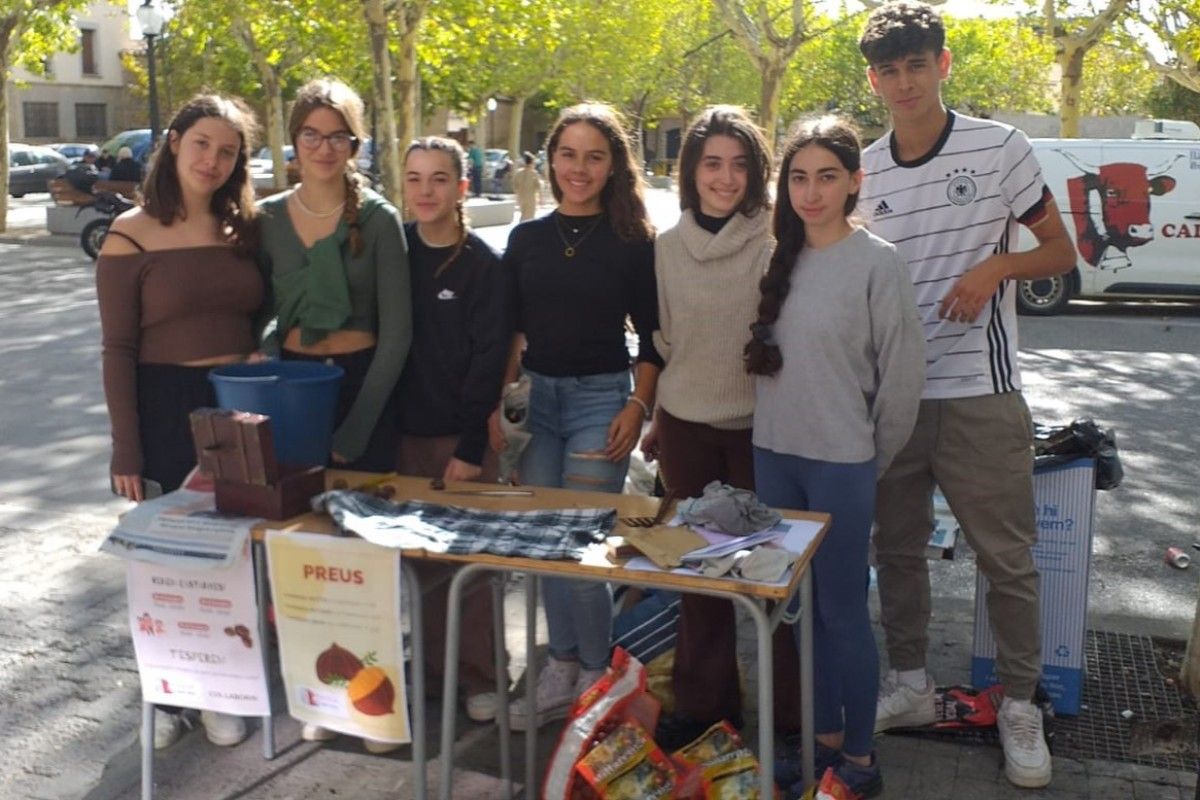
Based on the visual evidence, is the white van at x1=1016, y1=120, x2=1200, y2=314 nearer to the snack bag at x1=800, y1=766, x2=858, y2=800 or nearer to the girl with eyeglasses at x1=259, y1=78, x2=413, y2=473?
the girl with eyeglasses at x1=259, y1=78, x2=413, y2=473

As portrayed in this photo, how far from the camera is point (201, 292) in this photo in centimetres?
389

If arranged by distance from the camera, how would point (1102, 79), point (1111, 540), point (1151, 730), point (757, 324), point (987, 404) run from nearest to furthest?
point (757, 324) → point (987, 404) → point (1151, 730) → point (1111, 540) → point (1102, 79)

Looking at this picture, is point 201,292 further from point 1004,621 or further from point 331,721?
point 1004,621

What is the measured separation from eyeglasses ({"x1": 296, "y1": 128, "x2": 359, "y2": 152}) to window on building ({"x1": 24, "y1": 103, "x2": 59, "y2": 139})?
57.0m

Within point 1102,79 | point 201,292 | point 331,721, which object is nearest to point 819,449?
point 331,721

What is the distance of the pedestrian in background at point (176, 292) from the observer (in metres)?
3.85

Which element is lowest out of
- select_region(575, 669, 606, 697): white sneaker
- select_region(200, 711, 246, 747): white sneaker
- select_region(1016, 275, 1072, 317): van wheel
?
select_region(200, 711, 246, 747): white sneaker

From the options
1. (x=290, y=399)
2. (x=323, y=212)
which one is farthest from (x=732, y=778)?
(x=323, y=212)

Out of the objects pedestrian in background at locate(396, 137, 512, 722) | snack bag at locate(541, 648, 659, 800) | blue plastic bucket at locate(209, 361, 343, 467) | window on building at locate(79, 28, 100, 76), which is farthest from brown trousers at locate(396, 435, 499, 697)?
window on building at locate(79, 28, 100, 76)

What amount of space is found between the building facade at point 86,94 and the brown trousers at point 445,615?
5554 cm

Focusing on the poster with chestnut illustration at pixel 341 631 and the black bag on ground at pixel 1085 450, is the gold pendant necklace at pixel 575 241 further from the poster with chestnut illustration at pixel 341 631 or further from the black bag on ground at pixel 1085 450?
the black bag on ground at pixel 1085 450

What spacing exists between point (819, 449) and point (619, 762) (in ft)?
3.09

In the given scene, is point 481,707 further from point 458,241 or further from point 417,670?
point 458,241

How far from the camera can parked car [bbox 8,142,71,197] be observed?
3648cm
